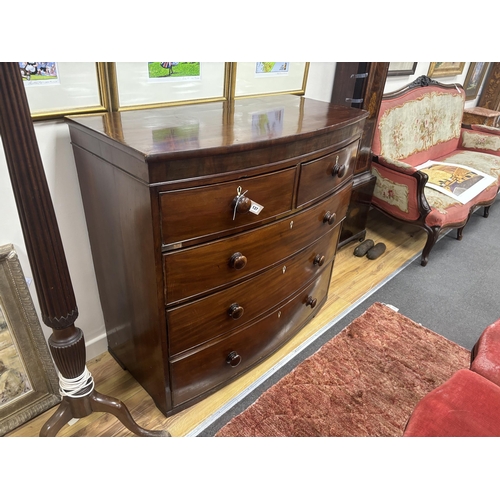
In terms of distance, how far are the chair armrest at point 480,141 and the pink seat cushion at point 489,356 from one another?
2.75 metres

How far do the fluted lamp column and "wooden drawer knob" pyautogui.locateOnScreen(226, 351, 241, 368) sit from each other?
416mm

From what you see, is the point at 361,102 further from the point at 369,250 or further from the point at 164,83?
the point at 164,83

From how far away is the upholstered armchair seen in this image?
2.55m

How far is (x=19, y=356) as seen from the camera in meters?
1.38

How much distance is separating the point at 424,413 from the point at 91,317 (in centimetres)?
135

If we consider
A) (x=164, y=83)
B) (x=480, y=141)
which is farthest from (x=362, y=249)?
(x=480, y=141)

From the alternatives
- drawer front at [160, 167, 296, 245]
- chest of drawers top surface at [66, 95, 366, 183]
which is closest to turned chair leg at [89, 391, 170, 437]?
drawer front at [160, 167, 296, 245]

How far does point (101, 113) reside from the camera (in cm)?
129

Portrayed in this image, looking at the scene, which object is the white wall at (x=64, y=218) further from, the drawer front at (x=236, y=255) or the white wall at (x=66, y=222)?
the drawer front at (x=236, y=255)

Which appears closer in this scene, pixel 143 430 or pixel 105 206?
pixel 105 206

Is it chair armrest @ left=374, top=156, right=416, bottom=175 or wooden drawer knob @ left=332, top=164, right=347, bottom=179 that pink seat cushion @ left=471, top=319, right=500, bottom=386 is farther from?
chair armrest @ left=374, top=156, right=416, bottom=175

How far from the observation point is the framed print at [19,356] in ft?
4.22

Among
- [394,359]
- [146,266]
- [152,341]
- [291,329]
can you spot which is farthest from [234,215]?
[394,359]
